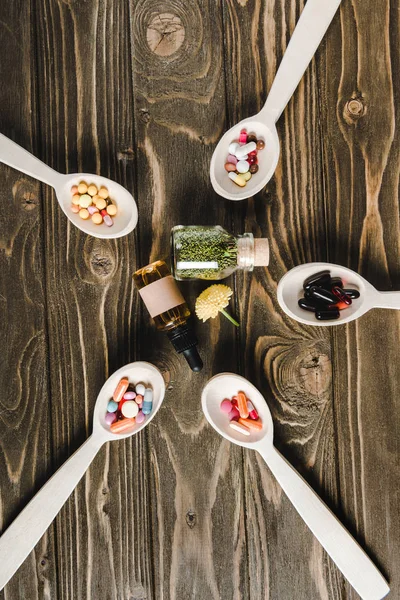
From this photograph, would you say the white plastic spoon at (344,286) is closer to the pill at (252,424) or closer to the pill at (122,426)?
the pill at (252,424)

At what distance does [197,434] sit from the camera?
36.9 inches

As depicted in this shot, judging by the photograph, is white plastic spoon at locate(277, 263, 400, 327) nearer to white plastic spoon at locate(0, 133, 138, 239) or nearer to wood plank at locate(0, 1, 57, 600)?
white plastic spoon at locate(0, 133, 138, 239)

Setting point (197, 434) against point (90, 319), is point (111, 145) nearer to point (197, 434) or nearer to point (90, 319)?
point (90, 319)

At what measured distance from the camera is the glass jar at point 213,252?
0.85 metres

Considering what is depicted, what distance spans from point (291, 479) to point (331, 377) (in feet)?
0.67

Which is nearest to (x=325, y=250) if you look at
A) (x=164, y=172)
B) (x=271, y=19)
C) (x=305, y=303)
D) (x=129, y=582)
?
(x=305, y=303)

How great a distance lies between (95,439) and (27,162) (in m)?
0.52

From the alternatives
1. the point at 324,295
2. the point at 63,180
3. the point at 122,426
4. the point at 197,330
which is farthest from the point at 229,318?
the point at 63,180

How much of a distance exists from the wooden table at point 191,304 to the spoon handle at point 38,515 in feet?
0.12

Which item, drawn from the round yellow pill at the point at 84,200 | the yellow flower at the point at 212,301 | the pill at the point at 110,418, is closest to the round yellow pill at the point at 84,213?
the round yellow pill at the point at 84,200

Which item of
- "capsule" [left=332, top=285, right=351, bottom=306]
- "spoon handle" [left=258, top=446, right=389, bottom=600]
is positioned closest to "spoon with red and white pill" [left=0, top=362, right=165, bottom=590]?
"spoon handle" [left=258, top=446, right=389, bottom=600]

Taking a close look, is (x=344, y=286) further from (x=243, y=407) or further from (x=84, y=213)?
(x=84, y=213)

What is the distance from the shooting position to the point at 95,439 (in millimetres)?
895

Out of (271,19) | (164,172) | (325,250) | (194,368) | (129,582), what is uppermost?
(271,19)
